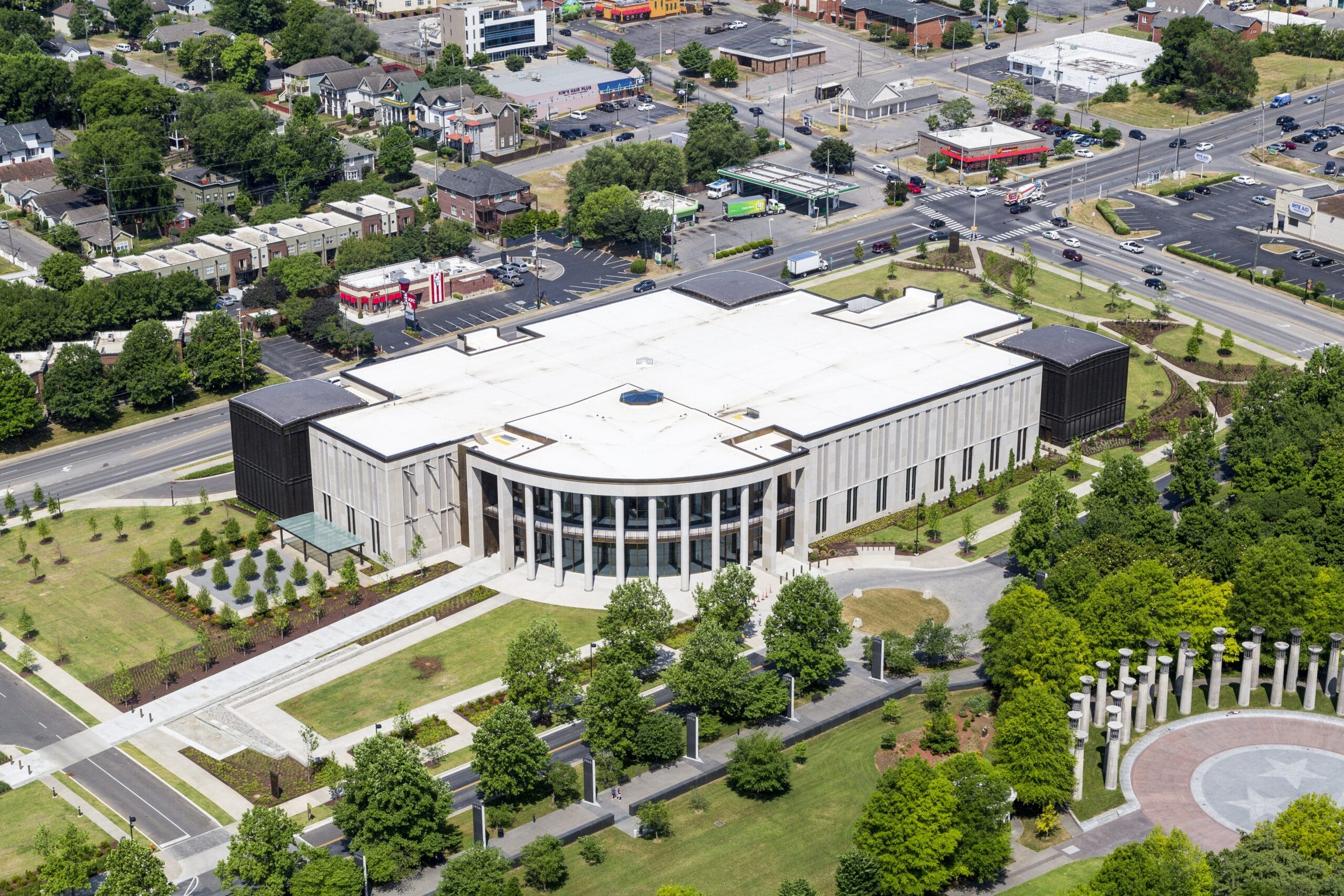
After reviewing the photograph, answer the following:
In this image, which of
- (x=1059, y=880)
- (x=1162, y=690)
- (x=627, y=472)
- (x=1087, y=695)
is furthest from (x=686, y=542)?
(x=1059, y=880)

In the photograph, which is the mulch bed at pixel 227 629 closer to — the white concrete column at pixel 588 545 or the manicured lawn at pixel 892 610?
the white concrete column at pixel 588 545

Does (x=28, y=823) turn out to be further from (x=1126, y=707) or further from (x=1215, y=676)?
(x=1215, y=676)

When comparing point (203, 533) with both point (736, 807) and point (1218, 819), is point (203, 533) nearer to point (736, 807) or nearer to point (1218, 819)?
point (736, 807)

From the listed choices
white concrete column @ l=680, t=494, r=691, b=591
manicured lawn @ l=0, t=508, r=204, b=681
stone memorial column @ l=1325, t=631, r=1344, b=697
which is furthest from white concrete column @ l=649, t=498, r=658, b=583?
stone memorial column @ l=1325, t=631, r=1344, b=697

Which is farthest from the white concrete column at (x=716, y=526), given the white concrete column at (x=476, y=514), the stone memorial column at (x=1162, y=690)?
the stone memorial column at (x=1162, y=690)

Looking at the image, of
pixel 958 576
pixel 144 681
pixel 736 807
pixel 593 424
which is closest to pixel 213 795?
pixel 144 681

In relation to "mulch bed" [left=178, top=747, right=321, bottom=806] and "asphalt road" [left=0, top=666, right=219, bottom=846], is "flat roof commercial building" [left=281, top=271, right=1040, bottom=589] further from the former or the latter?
"asphalt road" [left=0, top=666, right=219, bottom=846]
